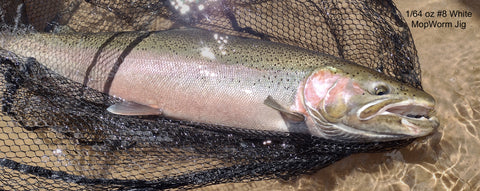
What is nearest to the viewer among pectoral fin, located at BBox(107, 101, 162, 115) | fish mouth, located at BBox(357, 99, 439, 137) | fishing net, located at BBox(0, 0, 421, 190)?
fish mouth, located at BBox(357, 99, 439, 137)

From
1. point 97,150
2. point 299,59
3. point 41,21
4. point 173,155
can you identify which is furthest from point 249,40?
point 41,21

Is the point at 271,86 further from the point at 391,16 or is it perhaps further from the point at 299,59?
the point at 391,16

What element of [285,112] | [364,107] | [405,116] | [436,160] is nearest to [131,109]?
[285,112]

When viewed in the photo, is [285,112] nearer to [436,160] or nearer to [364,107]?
[364,107]

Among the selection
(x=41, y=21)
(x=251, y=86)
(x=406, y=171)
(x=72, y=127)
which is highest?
(x=41, y=21)

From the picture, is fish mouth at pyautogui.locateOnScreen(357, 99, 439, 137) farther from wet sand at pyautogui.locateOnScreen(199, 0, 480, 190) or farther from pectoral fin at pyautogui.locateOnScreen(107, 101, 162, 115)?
pectoral fin at pyautogui.locateOnScreen(107, 101, 162, 115)

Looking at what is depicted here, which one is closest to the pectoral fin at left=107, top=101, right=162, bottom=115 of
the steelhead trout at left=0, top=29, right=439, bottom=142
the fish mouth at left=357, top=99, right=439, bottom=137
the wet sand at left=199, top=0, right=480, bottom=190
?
the steelhead trout at left=0, top=29, right=439, bottom=142

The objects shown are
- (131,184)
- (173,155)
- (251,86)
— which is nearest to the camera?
(131,184)
